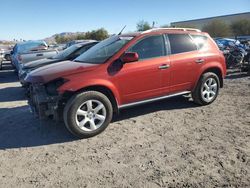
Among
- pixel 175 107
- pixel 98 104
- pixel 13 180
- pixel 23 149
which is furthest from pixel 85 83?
pixel 175 107

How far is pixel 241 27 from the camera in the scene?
58719 millimetres

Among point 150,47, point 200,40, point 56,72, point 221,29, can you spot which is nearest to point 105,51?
point 150,47

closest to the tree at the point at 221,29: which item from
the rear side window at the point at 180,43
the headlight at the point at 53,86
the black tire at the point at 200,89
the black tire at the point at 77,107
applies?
the black tire at the point at 200,89

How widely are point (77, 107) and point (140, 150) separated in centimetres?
130

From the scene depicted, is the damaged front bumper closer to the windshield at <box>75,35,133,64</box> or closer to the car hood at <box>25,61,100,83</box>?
the car hood at <box>25,61,100,83</box>

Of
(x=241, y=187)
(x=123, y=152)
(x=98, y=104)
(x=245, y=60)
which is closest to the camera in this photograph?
(x=241, y=187)

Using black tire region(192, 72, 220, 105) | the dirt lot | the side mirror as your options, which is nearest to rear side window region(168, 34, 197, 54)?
black tire region(192, 72, 220, 105)

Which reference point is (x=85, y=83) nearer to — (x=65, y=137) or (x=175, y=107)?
(x=65, y=137)

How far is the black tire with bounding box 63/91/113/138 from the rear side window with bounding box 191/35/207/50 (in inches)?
103

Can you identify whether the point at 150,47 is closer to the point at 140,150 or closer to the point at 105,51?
the point at 105,51

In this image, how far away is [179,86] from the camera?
6.02 metres

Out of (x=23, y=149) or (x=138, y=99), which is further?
(x=138, y=99)

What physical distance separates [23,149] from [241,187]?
332 cm

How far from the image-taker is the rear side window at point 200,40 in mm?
6287
